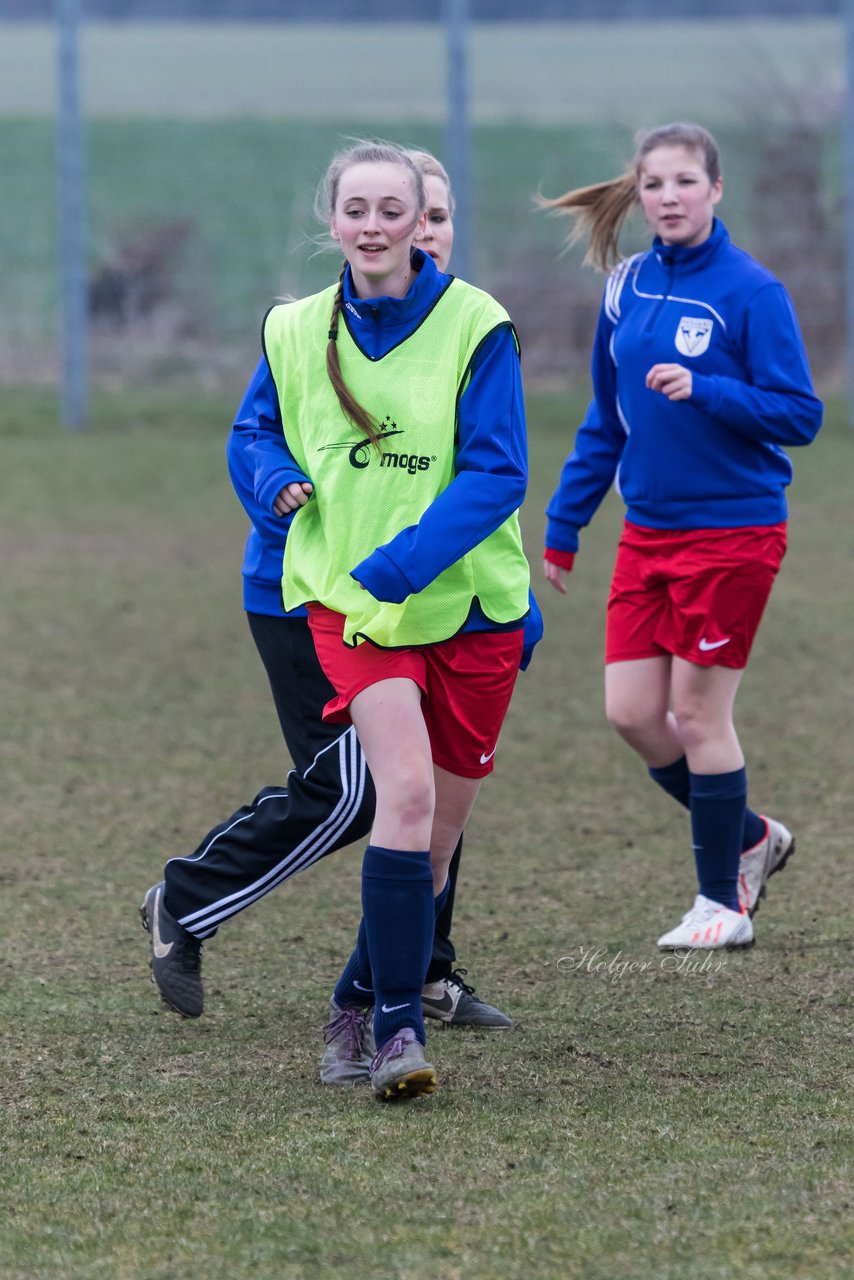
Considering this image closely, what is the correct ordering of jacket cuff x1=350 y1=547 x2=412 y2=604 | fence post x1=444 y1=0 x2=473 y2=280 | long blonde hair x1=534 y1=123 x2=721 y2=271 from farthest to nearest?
1. fence post x1=444 y1=0 x2=473 y2=280
2. long blonde hair x1=534 y1=123 x2=721 y2=271
3. jacket cuff x1=350 y1=547 x2=412 y2=604

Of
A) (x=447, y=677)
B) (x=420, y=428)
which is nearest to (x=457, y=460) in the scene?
(x=420, y=428)

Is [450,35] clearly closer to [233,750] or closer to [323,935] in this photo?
[233,750]

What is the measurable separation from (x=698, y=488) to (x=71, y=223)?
493 inches

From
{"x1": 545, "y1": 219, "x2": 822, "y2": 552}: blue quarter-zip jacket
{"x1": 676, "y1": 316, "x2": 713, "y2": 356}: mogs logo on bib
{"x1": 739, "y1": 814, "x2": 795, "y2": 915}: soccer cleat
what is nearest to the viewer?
{"x1": 545, "y1": 219, "x2": 822, "y2": 552}: blue quarter-zip jacket

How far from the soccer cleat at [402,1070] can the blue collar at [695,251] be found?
210 cm

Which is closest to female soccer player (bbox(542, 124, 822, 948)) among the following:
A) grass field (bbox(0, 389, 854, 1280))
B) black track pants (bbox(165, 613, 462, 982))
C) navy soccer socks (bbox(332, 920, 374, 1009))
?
grass field (bbox(0, 389, 854, 1280))

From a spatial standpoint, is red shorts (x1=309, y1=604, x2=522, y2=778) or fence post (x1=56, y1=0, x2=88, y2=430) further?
fence post (x1=56, y1=0, x2=88, y2=430)

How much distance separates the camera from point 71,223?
16078mm

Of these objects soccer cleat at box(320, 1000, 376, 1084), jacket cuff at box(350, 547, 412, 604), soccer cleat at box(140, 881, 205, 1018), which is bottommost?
soccer cleat at box(320, 1000, 376, 1084)

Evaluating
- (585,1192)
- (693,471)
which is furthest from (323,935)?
Answer: (585,1192)

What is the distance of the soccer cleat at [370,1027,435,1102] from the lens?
11.0ft

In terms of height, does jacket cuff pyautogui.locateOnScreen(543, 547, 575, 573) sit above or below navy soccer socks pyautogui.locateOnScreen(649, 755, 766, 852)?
above

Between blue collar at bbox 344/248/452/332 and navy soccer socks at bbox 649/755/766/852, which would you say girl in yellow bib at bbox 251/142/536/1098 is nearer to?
blue collar at bbox 344/248/452/332

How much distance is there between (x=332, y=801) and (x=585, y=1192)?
1023 millimetres
